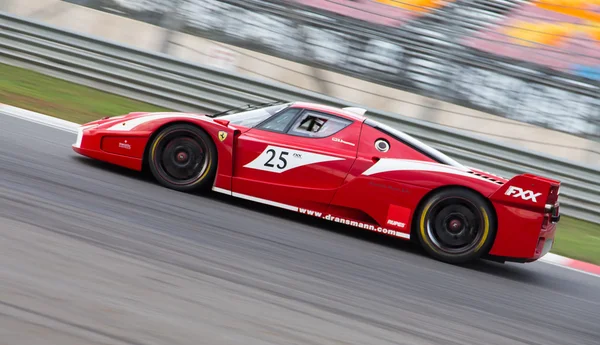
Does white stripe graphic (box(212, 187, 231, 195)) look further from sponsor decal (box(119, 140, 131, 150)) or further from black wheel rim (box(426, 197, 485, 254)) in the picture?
black wheel rim (box(426, 197, 485, 254))

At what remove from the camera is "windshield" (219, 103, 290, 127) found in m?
7.11

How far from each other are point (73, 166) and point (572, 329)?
4489 mm

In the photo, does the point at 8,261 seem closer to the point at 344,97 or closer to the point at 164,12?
the point at 344,97

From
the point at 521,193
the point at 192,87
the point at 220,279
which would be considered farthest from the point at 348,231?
the point at 192,87

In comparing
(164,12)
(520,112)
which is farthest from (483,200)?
(164,12)

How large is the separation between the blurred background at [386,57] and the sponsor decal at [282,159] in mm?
6311

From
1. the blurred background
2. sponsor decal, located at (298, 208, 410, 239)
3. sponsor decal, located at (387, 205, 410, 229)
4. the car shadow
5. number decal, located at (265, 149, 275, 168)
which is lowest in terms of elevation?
the car shadow

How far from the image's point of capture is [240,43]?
1348 cm

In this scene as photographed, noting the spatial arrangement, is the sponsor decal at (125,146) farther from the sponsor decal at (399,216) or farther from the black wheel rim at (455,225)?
the black wheel rim at (455,225)

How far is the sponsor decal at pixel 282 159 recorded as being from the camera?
22.3 ft

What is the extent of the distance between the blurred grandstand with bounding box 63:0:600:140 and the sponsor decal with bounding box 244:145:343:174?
21.6 ft

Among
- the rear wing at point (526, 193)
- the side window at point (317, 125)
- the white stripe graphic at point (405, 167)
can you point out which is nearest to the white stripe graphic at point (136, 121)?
the side window at point (317, 125)

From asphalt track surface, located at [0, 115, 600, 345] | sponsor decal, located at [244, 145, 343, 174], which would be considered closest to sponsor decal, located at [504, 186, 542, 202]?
asphalt track surface, located at [0, 115, 600, 345]

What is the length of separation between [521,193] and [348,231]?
1.62 m
